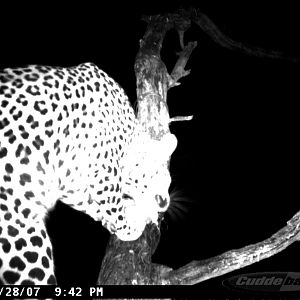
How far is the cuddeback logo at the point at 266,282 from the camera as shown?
2008mm

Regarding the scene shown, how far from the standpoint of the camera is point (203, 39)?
3740 millimetres

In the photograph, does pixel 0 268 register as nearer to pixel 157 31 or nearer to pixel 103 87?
pixel 103 87

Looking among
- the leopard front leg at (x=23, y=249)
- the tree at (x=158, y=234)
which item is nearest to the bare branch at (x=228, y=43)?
the tree at (x=158, y=234)

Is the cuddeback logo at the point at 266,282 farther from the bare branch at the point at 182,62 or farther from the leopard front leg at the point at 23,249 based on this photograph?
the bare branch at the point at 182,62

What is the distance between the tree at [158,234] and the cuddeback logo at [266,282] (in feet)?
0.28

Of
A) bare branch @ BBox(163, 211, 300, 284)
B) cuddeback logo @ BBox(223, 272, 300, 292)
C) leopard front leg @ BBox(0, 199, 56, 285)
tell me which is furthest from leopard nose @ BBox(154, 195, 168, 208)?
leopard front leg @ BBox(0, 199, 56, 285)

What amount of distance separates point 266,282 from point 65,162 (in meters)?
1.26

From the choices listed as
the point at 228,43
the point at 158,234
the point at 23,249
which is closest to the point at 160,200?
the point at 158,234

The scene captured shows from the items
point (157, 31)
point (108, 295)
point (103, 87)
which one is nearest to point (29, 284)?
point (108, 295)

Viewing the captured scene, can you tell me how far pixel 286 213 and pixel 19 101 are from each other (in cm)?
252

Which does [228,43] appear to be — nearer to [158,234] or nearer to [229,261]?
[158,234]

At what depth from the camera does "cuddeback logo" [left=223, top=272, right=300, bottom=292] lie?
2.01m

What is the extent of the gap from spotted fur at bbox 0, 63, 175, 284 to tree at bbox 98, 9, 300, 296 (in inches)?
5.0

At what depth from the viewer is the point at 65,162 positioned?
79.8 inches
